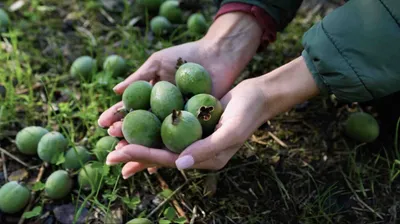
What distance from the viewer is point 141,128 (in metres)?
1.75

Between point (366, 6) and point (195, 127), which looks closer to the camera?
point (195, 127)

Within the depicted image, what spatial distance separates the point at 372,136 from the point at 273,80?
67 cm

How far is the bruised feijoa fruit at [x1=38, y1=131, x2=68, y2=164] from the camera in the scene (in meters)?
2.06

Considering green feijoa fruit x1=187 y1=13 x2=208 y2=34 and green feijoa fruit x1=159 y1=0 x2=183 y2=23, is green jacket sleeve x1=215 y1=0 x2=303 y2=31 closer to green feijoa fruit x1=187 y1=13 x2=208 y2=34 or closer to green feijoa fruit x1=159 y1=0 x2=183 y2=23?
green feijoa fruit x1=187 y1=13 x2=208 y2=34

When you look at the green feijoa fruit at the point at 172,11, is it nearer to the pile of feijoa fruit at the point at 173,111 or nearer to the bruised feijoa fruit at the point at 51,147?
the pile of feijoa fruit at the point at 173,111

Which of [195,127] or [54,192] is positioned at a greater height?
[195,127]

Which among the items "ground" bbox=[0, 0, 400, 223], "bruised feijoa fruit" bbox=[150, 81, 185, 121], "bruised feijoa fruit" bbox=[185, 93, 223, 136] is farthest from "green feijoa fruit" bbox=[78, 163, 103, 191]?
"bruised feijoa fruit" bbox=[185, 93, 223, 136]

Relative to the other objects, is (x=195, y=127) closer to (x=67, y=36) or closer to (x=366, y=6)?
(x=366, y=6)

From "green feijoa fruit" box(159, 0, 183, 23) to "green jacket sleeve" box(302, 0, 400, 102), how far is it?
4.59ft

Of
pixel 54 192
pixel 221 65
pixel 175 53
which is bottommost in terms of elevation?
pixel 54 192

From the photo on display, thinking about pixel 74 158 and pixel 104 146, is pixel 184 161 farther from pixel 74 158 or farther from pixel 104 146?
pixel 74 158

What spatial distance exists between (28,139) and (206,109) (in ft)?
3.13

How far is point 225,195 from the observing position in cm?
207

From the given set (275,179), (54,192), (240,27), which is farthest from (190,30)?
(54,192)
